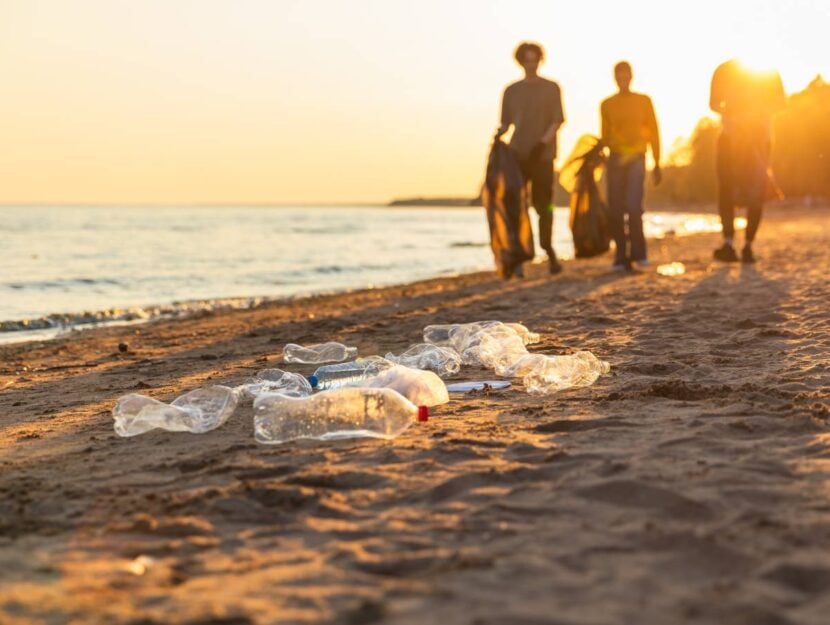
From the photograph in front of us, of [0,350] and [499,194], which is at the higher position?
[499,194]

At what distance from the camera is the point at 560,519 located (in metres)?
2.47

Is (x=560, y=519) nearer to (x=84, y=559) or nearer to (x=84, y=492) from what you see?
(x=84, y=559)

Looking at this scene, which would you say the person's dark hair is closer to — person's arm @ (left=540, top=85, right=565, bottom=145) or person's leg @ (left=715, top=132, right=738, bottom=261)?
person's arm @ (left=540, top=85, right=565, bottom=145)

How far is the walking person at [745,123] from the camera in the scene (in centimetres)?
998

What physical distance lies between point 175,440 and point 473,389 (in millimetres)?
1432

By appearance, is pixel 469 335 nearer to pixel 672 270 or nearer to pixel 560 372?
pixel 560 372

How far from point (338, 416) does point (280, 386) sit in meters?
0.92

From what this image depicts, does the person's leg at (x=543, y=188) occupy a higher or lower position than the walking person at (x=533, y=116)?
lower

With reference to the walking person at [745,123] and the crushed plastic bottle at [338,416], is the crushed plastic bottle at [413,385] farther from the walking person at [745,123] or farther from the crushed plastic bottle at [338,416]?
the walking person at [745,123]

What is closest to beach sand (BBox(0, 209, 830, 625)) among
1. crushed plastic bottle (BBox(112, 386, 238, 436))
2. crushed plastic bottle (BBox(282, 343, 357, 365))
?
crushed plastic bottle (BBox(112, 386, 238, 436))

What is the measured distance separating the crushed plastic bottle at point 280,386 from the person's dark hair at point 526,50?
6.16 meters

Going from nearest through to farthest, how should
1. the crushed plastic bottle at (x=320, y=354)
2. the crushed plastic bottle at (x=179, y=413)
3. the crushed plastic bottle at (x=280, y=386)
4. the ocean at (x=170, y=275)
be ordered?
the crushed plastic bottle at (x=179, y=413) → the crushed plastic bottle at (x=280, y=386) → the crushed plastic bottle at (x=320, y=354) → the ocean at (x=170, y=275)

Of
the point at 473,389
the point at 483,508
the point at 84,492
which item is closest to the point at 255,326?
the point at 473,389

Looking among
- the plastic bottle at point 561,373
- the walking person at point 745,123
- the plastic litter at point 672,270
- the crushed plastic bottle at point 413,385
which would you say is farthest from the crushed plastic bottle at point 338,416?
the walking person at point 745,123
